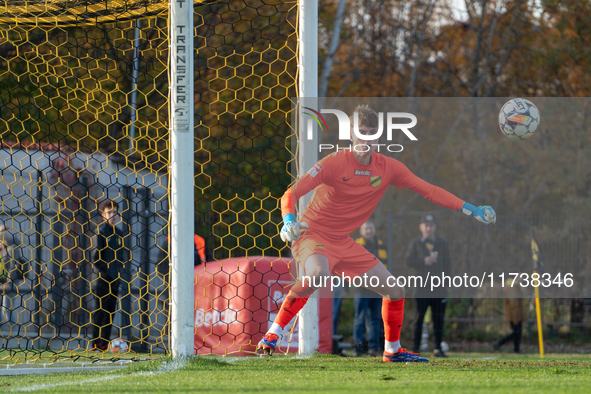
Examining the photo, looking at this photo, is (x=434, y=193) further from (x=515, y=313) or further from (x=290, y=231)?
(x=515, y=313)

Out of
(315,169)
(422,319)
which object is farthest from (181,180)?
(422,319)

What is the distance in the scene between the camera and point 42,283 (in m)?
7.73

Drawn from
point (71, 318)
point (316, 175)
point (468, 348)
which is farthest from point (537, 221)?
point (71, 318)

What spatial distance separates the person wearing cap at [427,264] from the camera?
24.8 feet

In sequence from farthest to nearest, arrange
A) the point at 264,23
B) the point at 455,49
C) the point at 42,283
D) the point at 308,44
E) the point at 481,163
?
the point at 455,49 < the point at 264,23 < the point at 481,163 < the point at 42,283 < the point at 308,44

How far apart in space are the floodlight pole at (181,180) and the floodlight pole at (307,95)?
42.2 inches

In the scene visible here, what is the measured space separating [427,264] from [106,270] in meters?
3.78

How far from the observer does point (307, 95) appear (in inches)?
206

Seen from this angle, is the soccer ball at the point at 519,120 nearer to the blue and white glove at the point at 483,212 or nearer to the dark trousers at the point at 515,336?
the blue and white glove at the point at 483,212

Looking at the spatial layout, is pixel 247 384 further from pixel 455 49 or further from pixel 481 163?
pixel 455 49

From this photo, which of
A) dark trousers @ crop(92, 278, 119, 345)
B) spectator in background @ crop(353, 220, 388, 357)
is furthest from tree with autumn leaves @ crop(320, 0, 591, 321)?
dark trousers @ crop(92, 278, 119, 345)

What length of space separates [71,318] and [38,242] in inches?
41.1

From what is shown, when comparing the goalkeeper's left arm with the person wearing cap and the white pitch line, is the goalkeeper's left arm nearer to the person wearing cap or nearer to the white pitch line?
the white pitch line

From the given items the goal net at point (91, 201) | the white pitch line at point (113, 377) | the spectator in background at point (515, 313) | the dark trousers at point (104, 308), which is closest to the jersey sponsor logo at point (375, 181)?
the goal net at point (91, 201)
